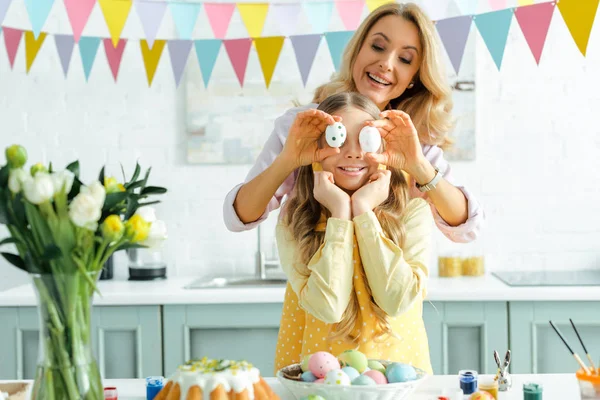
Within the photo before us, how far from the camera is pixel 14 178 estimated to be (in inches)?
38.1

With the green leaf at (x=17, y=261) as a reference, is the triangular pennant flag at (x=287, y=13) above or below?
above

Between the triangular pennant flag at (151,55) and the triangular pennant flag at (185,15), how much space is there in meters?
0.23

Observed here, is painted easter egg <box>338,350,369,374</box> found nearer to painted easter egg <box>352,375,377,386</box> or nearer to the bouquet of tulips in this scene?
painted easter egg <box>352,375,377,386</box>

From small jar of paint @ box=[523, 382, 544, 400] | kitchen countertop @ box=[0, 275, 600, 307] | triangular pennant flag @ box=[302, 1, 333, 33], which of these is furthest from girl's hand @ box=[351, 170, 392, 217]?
triangular pennant flag @ box=[302, 1, 333, 33]

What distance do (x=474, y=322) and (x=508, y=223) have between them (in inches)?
25.2

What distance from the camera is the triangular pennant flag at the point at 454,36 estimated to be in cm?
239

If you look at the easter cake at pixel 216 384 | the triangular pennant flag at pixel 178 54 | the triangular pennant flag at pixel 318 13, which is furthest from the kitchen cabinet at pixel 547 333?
the easter cake at pixel 216 384

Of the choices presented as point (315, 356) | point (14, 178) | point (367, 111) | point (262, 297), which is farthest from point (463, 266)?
point (14, 178)

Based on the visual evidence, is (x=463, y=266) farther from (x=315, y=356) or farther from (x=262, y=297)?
(x=315, y=356)

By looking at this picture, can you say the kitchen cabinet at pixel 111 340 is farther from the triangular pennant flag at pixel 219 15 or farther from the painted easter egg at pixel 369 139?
the painted easter egg at pixel 369 139

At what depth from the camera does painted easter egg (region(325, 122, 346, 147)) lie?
146 centimetres

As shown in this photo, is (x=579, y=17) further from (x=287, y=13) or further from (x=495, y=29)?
(x=287, y=13)

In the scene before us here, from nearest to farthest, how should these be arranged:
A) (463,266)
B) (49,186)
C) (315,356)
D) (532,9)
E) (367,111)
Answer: (49,186)
(315,356)
(367,111)
(532,9)
(463,266)

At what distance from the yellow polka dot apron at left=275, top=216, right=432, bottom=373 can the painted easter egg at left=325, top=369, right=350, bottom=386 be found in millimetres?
349
